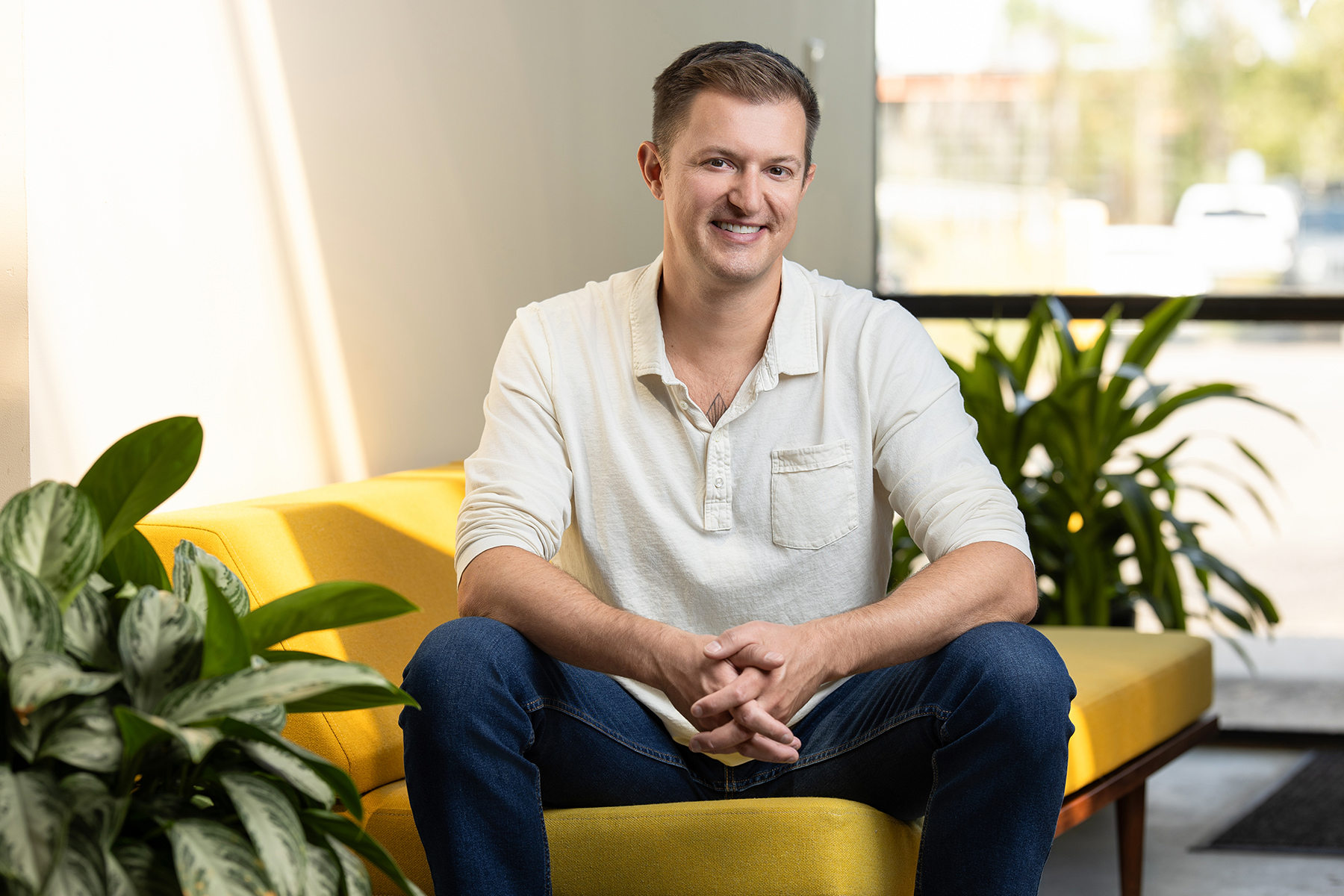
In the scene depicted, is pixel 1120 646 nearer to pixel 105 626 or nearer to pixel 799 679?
pixel 799 679

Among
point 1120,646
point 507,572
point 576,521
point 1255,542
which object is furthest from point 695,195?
point 1255,542

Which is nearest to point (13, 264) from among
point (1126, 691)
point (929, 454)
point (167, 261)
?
point (167, 261)

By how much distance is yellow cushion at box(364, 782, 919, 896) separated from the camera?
54.0 inches

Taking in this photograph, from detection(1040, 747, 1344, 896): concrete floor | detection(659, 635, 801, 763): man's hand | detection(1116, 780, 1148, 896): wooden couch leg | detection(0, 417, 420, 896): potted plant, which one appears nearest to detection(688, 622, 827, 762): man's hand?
detection(659, 635, 801, 763): man's hand

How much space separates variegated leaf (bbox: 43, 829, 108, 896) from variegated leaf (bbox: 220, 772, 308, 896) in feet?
0.29

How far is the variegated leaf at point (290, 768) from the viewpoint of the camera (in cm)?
89

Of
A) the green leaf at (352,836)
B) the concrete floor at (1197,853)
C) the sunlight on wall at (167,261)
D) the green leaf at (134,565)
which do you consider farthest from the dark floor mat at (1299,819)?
the green leaf at (134,565)

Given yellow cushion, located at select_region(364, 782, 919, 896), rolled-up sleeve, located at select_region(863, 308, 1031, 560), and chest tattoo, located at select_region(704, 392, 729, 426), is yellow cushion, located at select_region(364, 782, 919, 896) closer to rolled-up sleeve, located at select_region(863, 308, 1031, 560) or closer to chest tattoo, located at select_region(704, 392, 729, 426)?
rolled-up sleeve, located at select_region(863, 308, 1031, 560)

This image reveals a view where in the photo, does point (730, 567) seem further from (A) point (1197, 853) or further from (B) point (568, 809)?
(A) point (1197, 853)

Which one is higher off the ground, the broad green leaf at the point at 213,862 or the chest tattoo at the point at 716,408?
the chest tattoo at the point at 716,408

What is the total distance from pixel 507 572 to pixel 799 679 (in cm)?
35

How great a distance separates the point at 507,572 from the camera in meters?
1.47

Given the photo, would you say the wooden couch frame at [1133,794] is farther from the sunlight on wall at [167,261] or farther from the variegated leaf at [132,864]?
the variegated leaf at [132,864]

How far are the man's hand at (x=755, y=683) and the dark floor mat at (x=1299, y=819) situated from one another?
1.74 meters
